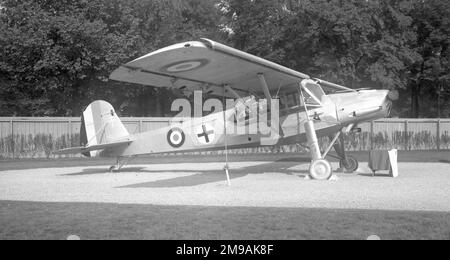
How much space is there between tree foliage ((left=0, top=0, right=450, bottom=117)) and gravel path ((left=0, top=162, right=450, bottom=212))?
67.0ft

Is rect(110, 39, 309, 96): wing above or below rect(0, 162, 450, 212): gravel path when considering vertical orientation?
above

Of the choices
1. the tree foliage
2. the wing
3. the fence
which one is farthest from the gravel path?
the tree foliage

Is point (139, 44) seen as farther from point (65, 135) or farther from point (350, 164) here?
point (350, 164)

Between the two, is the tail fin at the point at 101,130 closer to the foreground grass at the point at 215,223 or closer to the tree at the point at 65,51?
the foreground grass at the point at 215,223

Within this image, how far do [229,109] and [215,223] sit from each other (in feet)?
32.4

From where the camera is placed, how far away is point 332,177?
580 inches

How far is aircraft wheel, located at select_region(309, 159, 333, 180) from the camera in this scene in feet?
47.9

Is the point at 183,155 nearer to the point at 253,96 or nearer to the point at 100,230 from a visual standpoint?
the point at 253,96

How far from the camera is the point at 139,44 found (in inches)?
1598

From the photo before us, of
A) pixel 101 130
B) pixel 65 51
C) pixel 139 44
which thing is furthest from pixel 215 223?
pixel 139 44

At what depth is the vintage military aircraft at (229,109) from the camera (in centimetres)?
1328

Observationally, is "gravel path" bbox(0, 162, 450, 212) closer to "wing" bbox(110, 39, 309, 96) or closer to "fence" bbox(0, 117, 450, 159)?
"wing" bbox(110, 39, 309, 96)
